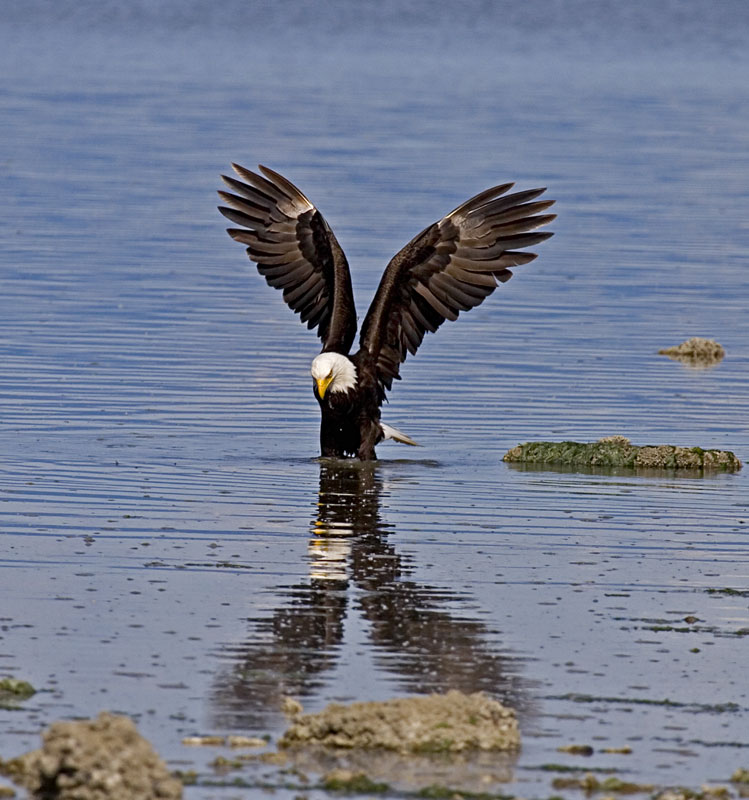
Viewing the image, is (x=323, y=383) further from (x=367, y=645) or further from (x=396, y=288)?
(x=367, y=645)

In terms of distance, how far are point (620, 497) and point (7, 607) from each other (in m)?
3.64

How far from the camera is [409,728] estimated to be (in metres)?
5.60

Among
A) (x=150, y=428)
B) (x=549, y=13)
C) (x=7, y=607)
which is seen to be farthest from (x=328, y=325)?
(x=549, y=13)

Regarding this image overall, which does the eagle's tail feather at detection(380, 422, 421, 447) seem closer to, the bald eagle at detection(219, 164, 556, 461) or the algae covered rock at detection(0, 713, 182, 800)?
the bald eagle at detection(219, 164, 556, 461)

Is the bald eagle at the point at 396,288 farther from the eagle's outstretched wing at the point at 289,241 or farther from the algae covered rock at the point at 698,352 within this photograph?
the algae covered rock at the point at 698,352

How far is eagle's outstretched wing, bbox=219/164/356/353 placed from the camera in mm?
12047

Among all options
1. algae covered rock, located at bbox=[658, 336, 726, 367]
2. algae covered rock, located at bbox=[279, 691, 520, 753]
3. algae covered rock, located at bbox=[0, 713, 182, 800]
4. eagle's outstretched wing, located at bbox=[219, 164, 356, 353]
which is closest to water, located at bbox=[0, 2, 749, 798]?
algae covered rock, located at bbox=[279, 691, 520, 753]

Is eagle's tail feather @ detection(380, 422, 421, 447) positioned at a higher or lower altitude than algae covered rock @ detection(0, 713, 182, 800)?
higher

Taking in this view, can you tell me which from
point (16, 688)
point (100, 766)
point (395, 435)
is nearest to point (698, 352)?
point (395, 435)

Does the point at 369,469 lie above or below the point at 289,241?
below

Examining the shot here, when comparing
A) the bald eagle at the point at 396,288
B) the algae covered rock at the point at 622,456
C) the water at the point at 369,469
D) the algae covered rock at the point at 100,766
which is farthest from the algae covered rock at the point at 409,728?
the bald eagle at the point at 396,288

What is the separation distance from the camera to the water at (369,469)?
6305 millimetres

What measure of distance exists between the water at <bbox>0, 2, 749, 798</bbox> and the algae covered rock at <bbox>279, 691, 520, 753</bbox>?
4.8 inches

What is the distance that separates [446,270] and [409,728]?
6.25m
